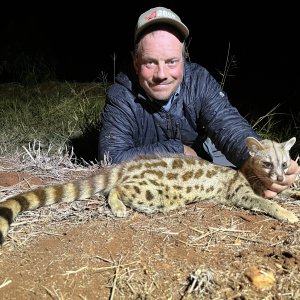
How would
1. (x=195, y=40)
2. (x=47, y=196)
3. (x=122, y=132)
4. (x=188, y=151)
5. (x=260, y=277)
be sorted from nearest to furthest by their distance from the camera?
(x=260, y=277) < (x=47, y=196) < (x=122, y=132) < (x=188, y=151) < (x=195, y=40)

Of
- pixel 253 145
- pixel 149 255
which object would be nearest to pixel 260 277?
pixel 149 255

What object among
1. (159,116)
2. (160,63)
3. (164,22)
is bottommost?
(159,116)

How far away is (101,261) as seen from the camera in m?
2.46

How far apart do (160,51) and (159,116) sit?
62 centimetres

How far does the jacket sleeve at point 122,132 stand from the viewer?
157 inches

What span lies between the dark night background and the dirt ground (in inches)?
151

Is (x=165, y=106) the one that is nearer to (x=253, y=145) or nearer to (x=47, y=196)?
(x=253, y=145)

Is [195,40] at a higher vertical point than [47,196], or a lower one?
higher

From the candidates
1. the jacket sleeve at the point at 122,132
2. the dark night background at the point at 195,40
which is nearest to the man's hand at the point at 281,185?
the jacket sleeve at the point at 122,132

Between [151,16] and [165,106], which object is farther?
[165,106]

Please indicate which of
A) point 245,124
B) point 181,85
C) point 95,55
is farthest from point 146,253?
point 95,55

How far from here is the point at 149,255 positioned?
250 centimetres

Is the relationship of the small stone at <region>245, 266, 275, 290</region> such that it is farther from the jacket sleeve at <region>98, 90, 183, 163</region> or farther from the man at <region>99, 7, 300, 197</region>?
the jacket sleeve at <region>98, 90, 183, 163</region>

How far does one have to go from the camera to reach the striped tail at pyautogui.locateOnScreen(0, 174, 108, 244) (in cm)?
279
